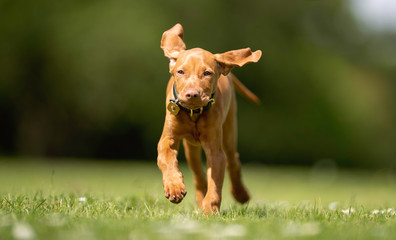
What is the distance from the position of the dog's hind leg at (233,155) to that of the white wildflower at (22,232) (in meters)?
3.01

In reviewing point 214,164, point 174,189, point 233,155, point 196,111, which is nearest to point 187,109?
point 196,111

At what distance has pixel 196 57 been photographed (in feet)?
14.8

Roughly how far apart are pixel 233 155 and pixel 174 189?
1.83m

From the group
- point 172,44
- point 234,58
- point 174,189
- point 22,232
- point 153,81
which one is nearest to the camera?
point 22,232

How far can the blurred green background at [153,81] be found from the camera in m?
17.9

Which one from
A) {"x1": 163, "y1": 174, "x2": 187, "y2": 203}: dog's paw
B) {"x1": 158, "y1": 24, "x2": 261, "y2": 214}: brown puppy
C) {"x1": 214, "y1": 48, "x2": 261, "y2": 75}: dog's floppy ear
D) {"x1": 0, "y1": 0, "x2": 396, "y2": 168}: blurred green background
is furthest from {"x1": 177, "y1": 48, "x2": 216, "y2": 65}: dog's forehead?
{"x1": 0, "y1": 0, "x2": 396, "y2": 168}: blurred green background

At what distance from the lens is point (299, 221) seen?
12.3 feet

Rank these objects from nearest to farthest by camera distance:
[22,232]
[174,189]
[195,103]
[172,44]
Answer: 1. [22,232]
2. [174,189]
3. [195,103]
4. [172,44]

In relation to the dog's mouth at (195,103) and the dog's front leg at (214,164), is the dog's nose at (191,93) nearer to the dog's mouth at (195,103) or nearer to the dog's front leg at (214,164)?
the dog's mouth at (195,103)

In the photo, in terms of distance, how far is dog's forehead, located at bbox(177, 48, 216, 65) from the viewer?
4.47m

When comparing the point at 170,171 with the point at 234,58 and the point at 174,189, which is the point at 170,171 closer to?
the point at 174,189

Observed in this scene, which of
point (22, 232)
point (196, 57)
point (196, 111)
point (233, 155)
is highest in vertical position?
point (196, 57)

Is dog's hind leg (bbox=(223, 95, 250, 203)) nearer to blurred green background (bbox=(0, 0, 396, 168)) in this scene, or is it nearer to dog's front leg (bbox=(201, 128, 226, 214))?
dog's front leg (bbox=(201, 128, 226, 214))

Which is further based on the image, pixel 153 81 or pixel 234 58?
pixel 153 81
